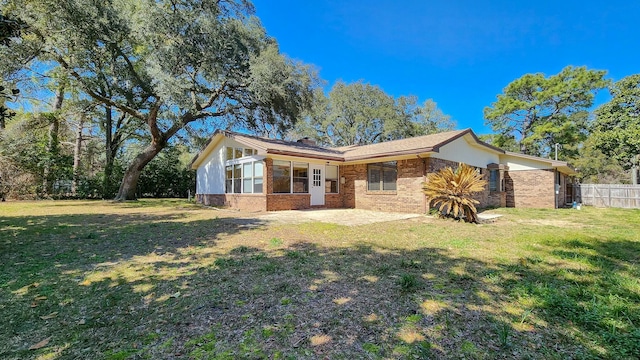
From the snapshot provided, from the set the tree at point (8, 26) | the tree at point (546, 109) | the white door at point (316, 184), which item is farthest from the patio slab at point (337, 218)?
the tree at point (546, 109)

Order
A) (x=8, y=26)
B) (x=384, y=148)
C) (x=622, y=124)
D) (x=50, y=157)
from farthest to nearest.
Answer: (x=622, y=124)
(x=50, y=157)
(x=384, y=148)
(x=8, y=26)

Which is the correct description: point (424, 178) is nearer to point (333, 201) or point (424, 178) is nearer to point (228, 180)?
point (333, 201)

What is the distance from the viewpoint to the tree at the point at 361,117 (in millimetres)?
29938

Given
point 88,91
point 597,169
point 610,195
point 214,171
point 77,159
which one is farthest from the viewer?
point 597,169

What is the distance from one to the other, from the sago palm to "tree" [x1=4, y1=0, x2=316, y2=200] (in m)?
9.18

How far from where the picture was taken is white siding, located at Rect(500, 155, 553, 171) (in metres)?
14.5

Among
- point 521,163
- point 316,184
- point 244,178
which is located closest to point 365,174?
point 316,184

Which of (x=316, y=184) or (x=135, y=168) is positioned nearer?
(x=316, y=184)

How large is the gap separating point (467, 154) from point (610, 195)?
10.2m

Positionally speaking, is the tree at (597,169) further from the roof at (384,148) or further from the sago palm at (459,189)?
the sago palm at (459,189)

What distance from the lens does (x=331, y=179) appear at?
14.3 metres

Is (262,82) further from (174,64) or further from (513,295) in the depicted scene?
(513,295)

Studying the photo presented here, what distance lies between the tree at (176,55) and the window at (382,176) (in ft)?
20.6

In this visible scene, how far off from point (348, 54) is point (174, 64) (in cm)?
1271
